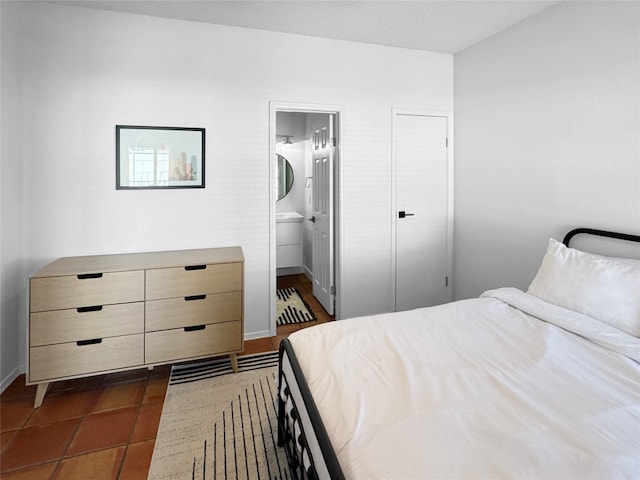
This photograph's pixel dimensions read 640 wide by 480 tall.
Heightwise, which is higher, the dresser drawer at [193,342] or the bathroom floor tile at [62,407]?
the dresser drawer at [193,342]

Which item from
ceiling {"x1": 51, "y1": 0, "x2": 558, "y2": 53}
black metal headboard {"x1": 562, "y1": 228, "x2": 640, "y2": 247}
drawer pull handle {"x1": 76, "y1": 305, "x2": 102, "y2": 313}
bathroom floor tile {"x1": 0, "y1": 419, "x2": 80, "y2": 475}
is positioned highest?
ceiling {"x1": 51, "y1": 0, "x2": 558, "y2": 53}

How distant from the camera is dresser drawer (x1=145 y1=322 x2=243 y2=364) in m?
2.48

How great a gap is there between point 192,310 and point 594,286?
248cm

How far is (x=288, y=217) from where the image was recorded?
202 inches

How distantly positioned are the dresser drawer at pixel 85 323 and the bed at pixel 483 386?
1.24 metres

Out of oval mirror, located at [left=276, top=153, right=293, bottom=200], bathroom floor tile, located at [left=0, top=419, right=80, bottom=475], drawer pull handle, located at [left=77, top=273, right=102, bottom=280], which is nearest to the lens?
bathroom floor tile, located at [left=0, top=419, right=80, bottom=475]

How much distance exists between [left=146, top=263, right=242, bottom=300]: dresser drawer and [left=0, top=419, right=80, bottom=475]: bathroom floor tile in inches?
33.6

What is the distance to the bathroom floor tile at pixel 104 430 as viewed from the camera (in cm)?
193

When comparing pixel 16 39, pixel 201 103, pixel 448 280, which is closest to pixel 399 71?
pixel 201 103

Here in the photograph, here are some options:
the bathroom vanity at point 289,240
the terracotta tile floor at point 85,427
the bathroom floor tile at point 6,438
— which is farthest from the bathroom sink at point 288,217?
the bathroom floor tile at point 6,438

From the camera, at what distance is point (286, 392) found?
5.52 ft

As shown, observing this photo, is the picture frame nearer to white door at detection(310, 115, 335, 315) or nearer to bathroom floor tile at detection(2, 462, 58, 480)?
white door at detection(310, 115, 335, 315)

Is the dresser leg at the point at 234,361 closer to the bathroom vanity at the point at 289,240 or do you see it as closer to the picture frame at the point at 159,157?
the picture frame at the point at 159,157

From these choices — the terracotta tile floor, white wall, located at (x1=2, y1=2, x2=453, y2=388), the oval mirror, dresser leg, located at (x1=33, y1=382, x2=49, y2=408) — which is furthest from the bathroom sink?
dresser leg, located at (x1=33, y1=382, x2=49, y2=408)
